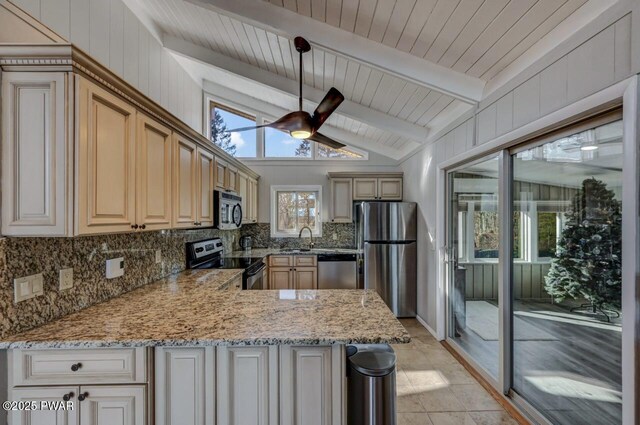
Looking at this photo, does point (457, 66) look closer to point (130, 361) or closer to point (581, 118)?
point (581, 118)

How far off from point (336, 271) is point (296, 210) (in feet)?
4.59

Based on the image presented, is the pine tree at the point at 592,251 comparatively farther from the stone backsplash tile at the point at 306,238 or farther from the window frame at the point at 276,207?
the window frame at the point at 276,207

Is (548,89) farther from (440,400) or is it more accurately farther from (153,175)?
(153,175)

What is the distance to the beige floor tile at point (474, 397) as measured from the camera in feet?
7.70

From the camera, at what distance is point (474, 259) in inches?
117

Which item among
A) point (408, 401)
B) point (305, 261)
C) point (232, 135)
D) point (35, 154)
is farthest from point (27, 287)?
point (232, 135)

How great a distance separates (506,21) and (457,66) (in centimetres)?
62

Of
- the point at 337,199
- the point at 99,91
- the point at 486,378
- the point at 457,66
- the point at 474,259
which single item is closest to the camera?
the point at 99,91

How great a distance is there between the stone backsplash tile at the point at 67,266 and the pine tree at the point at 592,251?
2.83 meters

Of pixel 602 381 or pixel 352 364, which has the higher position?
pixel 352 364

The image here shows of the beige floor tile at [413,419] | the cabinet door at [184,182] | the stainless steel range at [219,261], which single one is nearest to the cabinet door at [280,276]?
the stainless steel range at [219,261]

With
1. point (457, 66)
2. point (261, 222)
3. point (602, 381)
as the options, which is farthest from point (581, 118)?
point (261, 222)

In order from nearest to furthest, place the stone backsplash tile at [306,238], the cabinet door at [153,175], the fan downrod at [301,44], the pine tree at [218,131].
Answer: the cabinet door at [153,175]
the fan downrod at [301,44]
the pine tree at [218,131]
the stone backsplash tile at [306,238]

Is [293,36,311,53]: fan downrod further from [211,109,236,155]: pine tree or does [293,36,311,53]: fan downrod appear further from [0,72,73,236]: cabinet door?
[211,109,236,155]: pine tree
